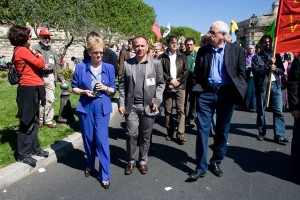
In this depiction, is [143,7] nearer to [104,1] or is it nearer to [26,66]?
[104,1]

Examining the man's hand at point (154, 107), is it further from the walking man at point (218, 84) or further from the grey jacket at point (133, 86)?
the walking man at point (218, 84)

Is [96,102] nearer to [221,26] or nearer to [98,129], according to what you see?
[98,129]

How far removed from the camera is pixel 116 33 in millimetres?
38250

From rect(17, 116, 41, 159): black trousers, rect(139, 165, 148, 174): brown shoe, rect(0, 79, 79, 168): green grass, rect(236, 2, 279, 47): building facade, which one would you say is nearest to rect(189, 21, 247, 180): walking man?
rect(139, 165, 148, 174): brown shoe

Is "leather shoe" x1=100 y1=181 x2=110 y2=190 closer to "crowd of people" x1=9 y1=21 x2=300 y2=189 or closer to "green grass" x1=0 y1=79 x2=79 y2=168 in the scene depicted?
"crowd of people" x1=9 y1=21 x2=300 y2=189

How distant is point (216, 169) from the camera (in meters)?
4.29

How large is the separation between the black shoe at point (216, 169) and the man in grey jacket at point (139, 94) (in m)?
0.99

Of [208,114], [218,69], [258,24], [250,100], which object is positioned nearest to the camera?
[218,69]

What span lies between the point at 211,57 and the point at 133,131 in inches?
59.2

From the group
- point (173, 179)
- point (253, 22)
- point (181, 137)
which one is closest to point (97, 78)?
point (173, 179)

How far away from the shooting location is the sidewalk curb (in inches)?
156

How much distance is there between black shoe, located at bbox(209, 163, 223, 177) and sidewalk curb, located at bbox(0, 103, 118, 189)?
2499 mm

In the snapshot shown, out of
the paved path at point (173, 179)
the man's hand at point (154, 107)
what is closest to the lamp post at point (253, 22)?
the paved path at point (173, 179)

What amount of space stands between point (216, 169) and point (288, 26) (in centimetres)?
257
